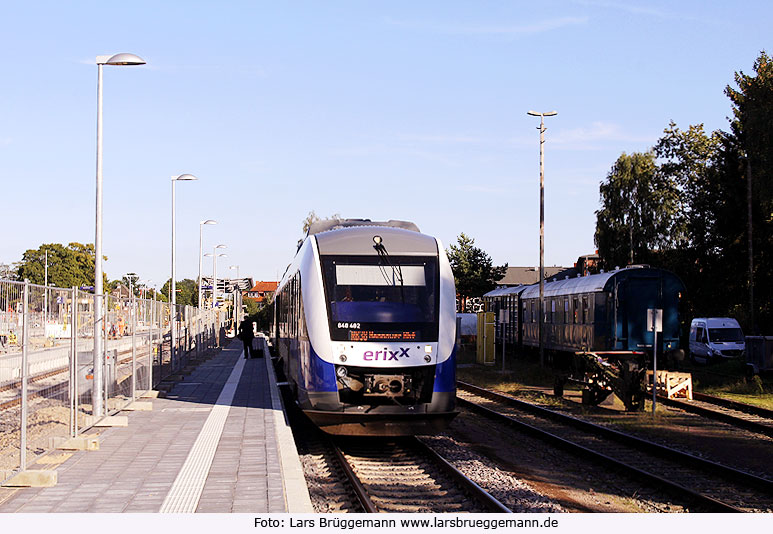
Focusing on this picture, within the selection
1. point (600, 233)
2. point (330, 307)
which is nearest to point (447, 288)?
point (330, 307)

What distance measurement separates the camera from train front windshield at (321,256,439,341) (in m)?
12.8

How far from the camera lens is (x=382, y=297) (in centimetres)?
1315

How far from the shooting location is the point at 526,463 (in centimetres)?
1312

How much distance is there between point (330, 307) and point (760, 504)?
6.11 m


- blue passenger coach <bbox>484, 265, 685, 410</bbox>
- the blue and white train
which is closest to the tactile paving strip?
the blue and white train

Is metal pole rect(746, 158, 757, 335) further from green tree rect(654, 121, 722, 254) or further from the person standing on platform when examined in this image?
the person standing on platform

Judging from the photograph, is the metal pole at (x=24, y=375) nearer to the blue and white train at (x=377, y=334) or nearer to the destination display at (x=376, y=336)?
the blue and white train at (x=377, y=334)

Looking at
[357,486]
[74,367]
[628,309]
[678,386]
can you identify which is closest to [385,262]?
[357,486]

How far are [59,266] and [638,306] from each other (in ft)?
269

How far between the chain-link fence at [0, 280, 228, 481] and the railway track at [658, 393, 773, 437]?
37.4 ft

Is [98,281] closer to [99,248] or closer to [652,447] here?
[99,248]

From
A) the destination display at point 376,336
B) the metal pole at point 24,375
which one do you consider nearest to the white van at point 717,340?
the destination display at point 376,336

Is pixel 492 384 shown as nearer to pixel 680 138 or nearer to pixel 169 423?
pixel 169 423

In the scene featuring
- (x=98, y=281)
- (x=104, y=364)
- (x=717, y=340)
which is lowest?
(x=717, y=340)
